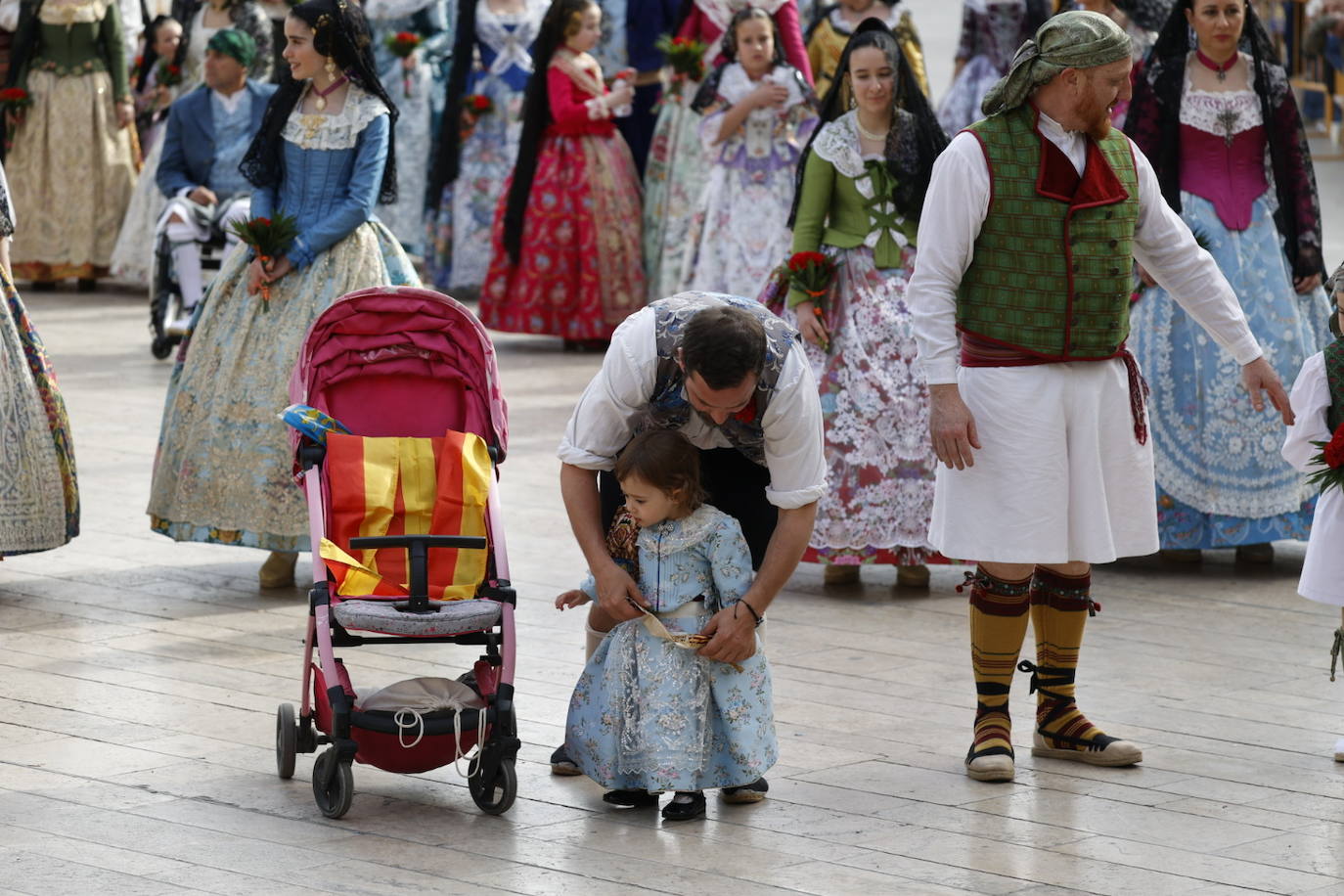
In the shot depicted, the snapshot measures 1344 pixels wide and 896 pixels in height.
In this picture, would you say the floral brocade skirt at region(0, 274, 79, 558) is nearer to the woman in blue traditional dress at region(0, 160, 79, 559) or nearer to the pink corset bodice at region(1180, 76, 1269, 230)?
the woman in blue traditional dress at region(0, 160, 79, 559)

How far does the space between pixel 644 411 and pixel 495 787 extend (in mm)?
817

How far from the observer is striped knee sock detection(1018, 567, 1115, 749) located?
189 inches

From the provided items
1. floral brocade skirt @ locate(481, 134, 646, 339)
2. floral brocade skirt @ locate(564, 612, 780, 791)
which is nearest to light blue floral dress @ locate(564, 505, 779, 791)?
floral brocade skirt @ locate(564, 612, 780, 791)

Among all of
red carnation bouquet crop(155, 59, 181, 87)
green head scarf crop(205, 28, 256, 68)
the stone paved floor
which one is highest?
green head scarf crop(205, 28, 256, 68)

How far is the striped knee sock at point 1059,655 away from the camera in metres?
4.80

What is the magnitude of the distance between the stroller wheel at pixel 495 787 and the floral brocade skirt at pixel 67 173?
10004 millimetres

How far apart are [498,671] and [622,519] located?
1.35 feet

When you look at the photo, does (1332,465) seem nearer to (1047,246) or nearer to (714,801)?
(1047,246)

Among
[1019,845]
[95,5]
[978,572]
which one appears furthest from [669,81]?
[1019,845]

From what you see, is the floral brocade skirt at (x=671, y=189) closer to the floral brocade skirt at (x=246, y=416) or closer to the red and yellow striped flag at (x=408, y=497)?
the floral brocade skirt at (x=246, y=416)

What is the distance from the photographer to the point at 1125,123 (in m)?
6.75

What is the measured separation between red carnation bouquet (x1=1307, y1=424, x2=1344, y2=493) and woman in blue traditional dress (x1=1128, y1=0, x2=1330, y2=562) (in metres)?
2.01

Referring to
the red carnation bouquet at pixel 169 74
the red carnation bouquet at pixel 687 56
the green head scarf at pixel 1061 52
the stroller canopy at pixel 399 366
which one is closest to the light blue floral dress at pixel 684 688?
the stroller canopy at pixel 399 366

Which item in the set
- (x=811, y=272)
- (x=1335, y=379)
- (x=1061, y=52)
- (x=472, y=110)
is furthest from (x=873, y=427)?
(x=472, y=110)
